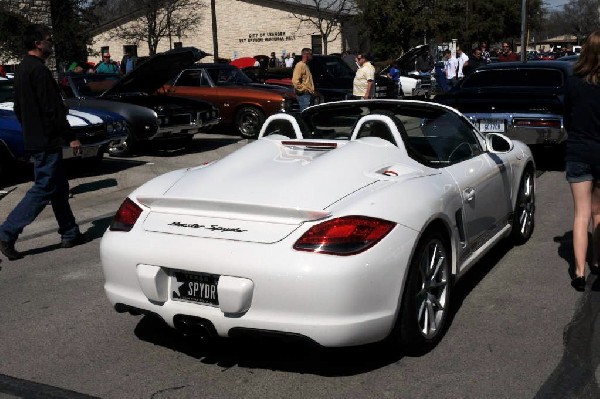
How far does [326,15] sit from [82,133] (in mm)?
37559

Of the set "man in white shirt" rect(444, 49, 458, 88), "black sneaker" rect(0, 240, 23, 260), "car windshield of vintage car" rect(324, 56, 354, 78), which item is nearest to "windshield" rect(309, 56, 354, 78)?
"car windshield of vintage car" rect(324, 56, 354, 78)

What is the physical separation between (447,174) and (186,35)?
46.9 m

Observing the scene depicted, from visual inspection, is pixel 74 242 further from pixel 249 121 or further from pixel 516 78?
pixel 249 121

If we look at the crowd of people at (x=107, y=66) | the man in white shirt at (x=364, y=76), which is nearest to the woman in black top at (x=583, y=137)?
the man in white shirt at (x=364, y=76)

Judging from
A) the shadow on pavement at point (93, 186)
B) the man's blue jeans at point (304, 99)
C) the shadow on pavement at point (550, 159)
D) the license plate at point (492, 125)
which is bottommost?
the shadow on pavement at point (550, 159)

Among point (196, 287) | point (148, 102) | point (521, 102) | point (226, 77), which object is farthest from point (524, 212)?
point (226, 77)

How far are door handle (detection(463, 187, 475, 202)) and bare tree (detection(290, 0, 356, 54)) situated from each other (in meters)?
39.4

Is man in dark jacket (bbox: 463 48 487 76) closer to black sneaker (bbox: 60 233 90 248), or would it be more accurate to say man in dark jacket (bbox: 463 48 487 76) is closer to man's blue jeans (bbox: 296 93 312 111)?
man's blue jeans (bbox: 296 93 312 111)

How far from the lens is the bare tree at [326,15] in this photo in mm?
44625

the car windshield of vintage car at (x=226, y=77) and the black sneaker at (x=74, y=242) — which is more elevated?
the car windshield of vintage car at (x=226, y=77)


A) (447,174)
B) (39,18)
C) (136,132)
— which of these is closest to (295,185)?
(447,174)

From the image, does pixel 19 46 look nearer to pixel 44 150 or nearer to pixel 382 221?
pixel 44 150

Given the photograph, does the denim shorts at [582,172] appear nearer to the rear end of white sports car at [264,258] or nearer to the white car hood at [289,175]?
the white car hood at [289,175]

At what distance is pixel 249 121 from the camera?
15.7 meters
